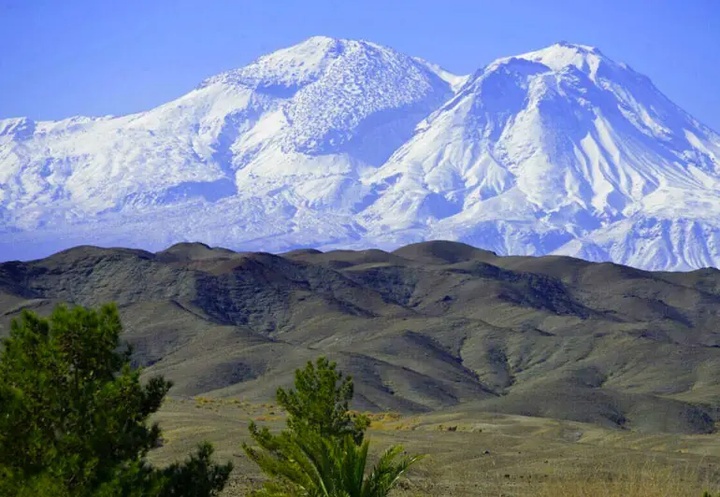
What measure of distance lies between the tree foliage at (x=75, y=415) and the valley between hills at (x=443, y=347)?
6512 millimetres

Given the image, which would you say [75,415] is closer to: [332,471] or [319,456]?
[319,456]

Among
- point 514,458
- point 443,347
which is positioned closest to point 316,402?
point 514,458

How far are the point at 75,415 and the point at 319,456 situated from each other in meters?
3.43

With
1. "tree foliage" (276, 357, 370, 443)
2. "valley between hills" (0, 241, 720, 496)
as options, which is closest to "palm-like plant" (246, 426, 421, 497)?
"valley between hills" (0, 241, 720, 496)

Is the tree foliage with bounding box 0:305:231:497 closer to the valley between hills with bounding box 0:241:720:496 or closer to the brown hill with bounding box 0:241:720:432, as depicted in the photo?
the valley between hills with bounding box 0:241:720:496

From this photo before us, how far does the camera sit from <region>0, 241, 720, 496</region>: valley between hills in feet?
138

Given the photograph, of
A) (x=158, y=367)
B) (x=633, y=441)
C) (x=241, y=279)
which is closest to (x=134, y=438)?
(x=633, y=441)

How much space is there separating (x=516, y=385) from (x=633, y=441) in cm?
4896

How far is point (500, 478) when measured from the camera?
3556 centimetres

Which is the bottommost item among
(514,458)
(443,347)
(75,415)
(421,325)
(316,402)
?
(514,458)

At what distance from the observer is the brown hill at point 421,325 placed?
281 ft

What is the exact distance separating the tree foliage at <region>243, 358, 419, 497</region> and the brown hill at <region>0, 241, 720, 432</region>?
5146 cm

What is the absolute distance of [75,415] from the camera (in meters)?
17.8

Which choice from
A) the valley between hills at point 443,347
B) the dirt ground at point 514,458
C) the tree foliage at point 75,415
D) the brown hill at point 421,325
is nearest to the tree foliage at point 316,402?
the dirt ground at point 514,458
